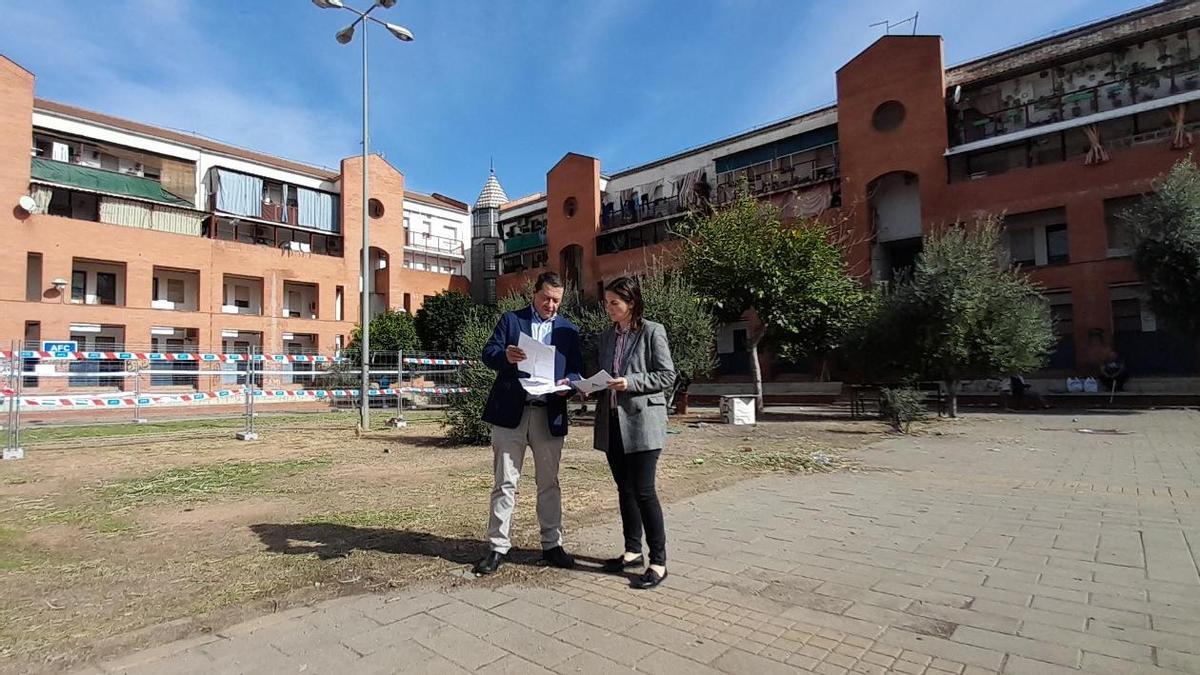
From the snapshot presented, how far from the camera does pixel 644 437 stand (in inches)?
155

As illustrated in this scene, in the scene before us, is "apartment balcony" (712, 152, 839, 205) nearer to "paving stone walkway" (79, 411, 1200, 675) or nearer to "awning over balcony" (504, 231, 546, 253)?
"awning over balcony" (504, 231, 546, 253)

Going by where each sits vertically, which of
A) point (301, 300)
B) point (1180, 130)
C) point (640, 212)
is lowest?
point (301, 300)

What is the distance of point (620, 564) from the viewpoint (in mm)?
4172

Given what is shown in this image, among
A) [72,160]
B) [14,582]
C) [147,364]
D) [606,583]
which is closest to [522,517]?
[606,583]

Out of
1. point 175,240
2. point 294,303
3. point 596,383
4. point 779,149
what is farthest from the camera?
point 294,303

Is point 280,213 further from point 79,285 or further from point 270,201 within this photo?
point 79,285

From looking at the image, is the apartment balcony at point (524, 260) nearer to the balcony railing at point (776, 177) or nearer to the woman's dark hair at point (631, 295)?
the balcony railing at point (776, 177)

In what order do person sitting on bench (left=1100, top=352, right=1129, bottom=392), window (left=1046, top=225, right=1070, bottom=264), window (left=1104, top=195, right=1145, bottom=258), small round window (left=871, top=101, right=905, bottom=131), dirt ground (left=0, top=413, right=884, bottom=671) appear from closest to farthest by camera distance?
dirt ground (left=0, top=413, right=884, bottom=671), person sitting on bench (left=1100, top=352, right=1129, bottom=392), window (left=1104, top=195, right=1145, bottom=258), window (left=1046, top=225, right=1070, bottom=264), small round window (left=871, top=101, right=905, bottom=131)

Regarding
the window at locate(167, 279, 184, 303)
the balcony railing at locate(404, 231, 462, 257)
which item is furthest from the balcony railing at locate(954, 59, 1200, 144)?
the window at locate(167, 279, 184, 303)

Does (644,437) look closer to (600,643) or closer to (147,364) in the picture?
(600,643)

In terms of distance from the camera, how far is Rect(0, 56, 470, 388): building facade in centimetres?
2955

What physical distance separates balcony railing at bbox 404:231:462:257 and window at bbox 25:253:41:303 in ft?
67.7

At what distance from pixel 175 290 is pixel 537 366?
3894 cm

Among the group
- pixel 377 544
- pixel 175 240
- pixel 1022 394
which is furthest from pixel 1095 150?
pixel 175 240
